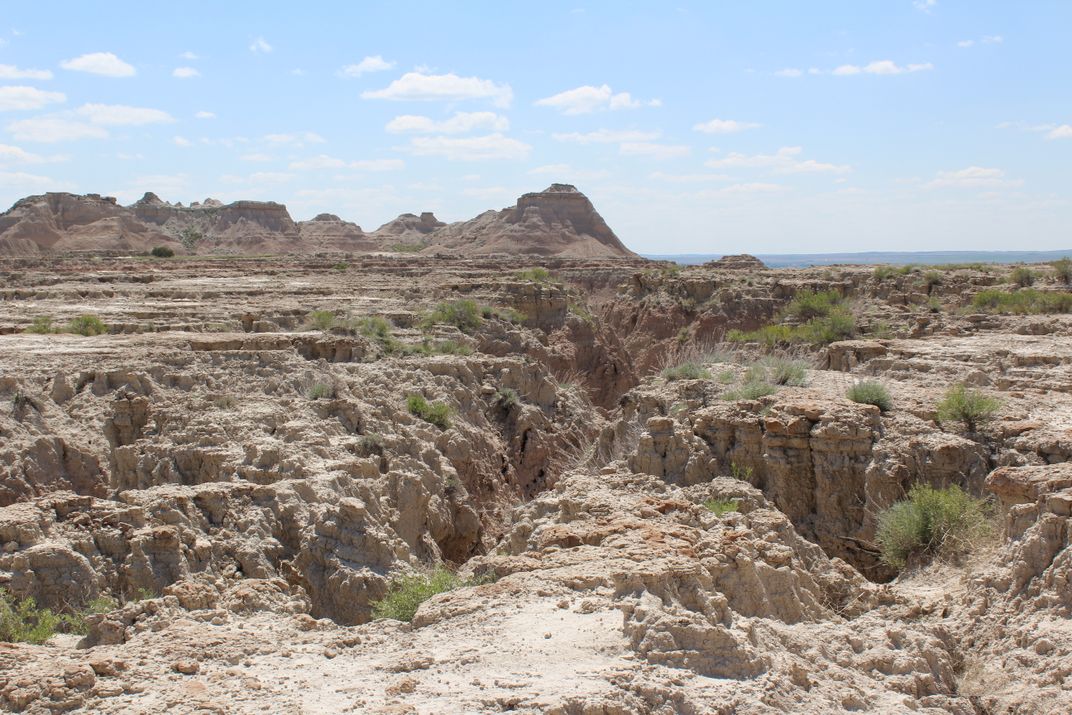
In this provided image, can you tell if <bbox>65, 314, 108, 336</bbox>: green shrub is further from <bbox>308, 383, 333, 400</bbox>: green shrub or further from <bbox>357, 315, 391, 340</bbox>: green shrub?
<bbox>308, 383, 333, 400</bbox>: green shrub

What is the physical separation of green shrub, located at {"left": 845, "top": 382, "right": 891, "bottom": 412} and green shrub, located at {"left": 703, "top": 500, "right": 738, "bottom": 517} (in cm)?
288

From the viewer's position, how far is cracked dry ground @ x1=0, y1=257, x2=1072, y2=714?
565cm

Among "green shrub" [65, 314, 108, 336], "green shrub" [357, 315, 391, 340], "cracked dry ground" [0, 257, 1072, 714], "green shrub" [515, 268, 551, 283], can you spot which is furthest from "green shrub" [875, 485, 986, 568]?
"green shrub" [515, 268, 551, 283]

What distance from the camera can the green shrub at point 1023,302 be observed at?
23.2 meters

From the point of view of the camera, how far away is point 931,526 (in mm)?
8672

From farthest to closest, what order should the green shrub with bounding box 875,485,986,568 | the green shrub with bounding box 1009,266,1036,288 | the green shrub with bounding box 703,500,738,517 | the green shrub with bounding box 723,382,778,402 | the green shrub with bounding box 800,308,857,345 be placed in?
1. the green shrub with bounding box 1009,266,1036,288
2. the green shrub with bounding box 800,308,857,345
3. the green shrub with bounding box 723,382,778,402
4. the green shrub with bounding box 703,500,738,517
5. the green shrub with bounding box 875,485,986,568

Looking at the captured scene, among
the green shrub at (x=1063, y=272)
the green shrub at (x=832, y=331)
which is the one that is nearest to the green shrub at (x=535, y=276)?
the green shrub at (x=832, y=331)

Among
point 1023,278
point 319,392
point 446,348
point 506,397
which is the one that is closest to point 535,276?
point 1023,278

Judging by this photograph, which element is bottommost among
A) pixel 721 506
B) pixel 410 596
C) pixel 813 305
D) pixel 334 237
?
pixel 410 596

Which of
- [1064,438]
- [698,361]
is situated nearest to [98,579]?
[1064,438]

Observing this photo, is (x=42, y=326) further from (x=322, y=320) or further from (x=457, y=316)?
(x=457, y=316)

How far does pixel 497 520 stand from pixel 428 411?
6.32ft

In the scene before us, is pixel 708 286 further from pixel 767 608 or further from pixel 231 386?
pixel 767 608

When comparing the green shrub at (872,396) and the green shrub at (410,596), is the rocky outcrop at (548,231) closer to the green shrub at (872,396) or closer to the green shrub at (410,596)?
the green shrub at (872,396)
